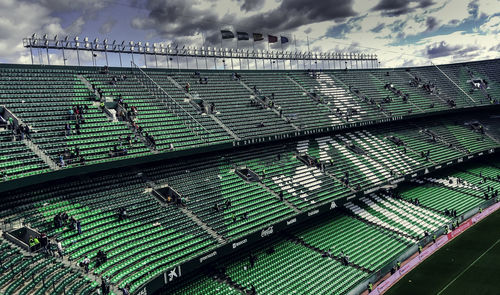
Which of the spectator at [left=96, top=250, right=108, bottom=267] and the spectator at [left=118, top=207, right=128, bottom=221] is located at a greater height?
the spectator at [left=118, top=207, right=128, bottom=221]

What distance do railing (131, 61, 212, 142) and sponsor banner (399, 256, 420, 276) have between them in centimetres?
2221

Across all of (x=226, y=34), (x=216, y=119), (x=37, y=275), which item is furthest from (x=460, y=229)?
(x=37, y=275)

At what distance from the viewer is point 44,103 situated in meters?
32.9

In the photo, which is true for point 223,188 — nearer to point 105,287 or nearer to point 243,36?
point 105,287

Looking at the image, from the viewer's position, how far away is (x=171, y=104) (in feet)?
138

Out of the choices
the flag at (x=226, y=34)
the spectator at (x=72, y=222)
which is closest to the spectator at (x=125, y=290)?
the spectator at (x=72, y=222)

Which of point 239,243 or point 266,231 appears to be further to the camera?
point 266,231

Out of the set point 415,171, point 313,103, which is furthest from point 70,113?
point 415,171

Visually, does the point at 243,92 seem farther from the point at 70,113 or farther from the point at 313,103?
the point at 70,113

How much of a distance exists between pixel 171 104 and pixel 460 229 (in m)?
35.9

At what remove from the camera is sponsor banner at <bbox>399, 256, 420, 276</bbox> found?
1366 inches

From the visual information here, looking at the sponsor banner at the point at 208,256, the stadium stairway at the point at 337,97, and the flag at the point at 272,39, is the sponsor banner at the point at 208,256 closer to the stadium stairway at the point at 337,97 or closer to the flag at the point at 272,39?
the stadium stairway at the point at 337,97

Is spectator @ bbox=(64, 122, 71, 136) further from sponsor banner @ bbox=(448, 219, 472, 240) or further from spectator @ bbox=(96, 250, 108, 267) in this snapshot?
sponsor banner @ bbox=(448, 219, 472, 240)

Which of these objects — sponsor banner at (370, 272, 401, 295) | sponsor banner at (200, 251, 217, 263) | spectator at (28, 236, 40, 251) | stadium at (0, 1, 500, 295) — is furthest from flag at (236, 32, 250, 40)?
spectator at (28, 236, 40, 251)
